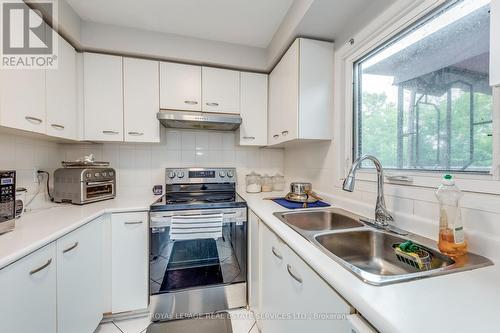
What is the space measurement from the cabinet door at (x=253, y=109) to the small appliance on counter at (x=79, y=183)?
4.05 ft

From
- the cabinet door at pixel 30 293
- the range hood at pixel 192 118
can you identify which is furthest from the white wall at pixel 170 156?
the cabinet door at pixel 30 293

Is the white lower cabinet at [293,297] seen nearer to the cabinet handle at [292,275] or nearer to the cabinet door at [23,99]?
the cabinet handle at [292,275]

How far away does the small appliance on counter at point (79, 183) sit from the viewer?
1518mm

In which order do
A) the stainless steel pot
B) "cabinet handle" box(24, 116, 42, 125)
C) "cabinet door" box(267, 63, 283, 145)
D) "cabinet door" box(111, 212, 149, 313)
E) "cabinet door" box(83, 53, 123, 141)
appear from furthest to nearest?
"cabinet door" box(267, 63, 283, 145), "cabinet door" box(83, 53, 123, 141), the stainless steel pot, "cabinet door" box(111, 212, 149, 313), "cabinet handle" box(24, 116, 42, 125)

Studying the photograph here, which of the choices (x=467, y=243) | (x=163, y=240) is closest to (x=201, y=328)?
(x=163, y=240)

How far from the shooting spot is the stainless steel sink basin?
126cm

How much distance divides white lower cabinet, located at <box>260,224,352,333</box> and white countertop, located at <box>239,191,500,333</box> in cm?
6

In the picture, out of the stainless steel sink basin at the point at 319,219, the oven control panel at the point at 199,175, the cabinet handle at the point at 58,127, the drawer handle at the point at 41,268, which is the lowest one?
the drawer handle at the point at 41,268

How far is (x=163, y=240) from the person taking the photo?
1492 mm

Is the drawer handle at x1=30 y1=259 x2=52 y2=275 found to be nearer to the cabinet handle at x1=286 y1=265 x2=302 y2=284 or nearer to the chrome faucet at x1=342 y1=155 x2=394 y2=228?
the cabinet handle at x1=286 y1=265 x2=302 y2=284

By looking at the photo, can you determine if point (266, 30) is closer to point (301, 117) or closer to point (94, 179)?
point (301, 117)

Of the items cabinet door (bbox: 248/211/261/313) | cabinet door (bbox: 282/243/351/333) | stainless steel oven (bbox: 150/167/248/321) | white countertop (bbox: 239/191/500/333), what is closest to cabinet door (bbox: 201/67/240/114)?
stainless steel oven (bbox: 150/167/248/321)

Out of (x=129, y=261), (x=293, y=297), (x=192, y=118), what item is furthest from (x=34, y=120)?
(x=293, y=297)

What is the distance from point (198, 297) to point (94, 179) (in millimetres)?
1195
